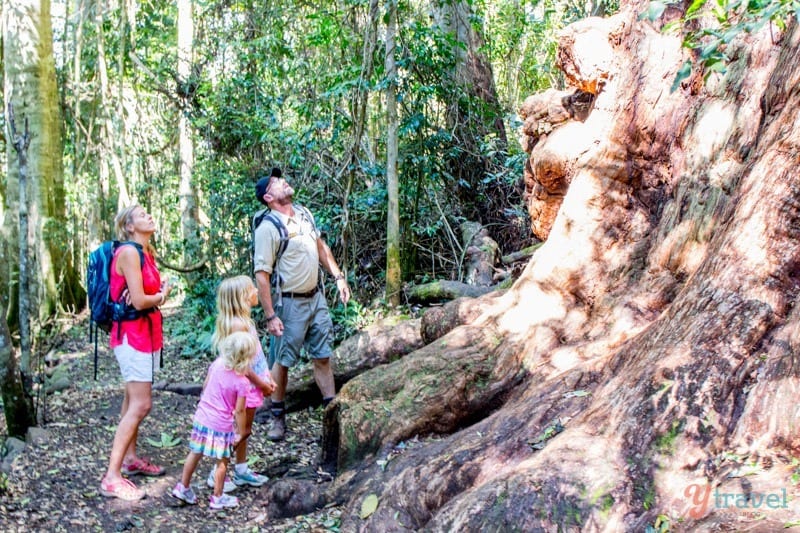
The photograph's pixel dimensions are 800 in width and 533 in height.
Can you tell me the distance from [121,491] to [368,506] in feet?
6.31

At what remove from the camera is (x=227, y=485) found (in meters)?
5.07

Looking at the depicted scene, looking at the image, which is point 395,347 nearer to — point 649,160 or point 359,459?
point 359,459

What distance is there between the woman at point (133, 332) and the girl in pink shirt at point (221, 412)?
0.47 metres

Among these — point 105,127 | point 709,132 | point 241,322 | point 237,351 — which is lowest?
point 237,351

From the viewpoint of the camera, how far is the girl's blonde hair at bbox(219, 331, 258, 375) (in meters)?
4.76

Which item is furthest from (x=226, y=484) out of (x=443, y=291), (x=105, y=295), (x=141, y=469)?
(x=443, y=291)

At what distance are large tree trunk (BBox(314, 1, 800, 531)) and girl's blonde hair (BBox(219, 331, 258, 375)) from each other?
2.73ft

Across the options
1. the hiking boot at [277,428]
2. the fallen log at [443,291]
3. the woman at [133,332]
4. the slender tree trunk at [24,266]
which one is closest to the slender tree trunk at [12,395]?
the slender tree trunk at [24,266]

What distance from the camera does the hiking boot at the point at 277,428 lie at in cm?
618

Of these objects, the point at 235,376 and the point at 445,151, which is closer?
the point at 235,376

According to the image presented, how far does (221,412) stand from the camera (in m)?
4.83

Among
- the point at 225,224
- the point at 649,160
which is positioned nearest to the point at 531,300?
the point at 649,160

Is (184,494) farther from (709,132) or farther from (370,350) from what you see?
(709,132)

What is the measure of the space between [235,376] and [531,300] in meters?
2.13
